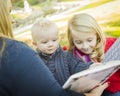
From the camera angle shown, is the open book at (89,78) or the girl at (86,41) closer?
the open book at (89,78)

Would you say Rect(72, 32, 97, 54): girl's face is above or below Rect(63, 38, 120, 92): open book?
below

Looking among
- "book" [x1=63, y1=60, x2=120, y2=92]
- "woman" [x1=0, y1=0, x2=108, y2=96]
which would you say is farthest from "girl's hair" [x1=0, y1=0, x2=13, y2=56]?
"book" [x1=63, y1=60, x2=120, y2=92]

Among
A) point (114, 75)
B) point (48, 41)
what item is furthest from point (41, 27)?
point (114, 75)

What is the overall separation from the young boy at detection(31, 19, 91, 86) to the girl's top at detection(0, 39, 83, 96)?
0.71m

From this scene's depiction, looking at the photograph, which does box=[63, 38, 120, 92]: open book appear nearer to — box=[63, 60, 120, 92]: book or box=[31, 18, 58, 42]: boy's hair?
box=[63, 60, 120, 92]: book

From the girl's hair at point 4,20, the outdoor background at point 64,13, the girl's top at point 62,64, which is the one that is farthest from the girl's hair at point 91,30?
the outdoor background at point 64,13

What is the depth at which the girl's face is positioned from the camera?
198 cm

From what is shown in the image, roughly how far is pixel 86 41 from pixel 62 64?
0.64 ft

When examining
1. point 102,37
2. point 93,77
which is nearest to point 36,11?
point 102,37

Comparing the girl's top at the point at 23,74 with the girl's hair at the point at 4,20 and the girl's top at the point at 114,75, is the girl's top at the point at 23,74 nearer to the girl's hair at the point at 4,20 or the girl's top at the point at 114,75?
the girl's hair at the point at 4,20

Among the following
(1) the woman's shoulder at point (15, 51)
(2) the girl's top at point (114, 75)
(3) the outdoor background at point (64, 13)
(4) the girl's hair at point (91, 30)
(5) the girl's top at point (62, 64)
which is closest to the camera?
(1) the woman's shoulder at point (15, 51)

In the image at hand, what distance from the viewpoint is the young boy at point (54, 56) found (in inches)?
74.7

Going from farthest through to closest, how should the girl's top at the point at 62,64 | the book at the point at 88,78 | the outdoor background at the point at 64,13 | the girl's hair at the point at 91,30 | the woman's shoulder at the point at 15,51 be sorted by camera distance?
the outdoor background at the point at 64,13 → the girl's hair at the point at 91,30 → the girl's top at the point at 62,64 → the book at the point at 88,78 → the woman's shoulder at the point at 15,51

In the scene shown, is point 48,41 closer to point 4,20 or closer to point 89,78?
point 89,78
